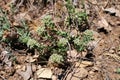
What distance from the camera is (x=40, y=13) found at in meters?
3.53

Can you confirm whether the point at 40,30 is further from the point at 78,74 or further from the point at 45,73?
the point at 78,74

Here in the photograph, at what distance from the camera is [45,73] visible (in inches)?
116

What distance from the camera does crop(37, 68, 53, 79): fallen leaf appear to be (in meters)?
2.91

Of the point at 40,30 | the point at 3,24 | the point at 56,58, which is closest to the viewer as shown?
the point at 56,58

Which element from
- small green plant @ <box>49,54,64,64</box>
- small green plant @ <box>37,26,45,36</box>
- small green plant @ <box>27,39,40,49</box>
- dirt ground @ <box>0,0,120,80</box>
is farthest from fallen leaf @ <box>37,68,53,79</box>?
small green plant @ <box>37,26,45,36</box>

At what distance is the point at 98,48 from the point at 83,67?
0.32m

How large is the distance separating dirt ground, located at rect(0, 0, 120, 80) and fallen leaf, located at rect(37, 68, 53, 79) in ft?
0.04

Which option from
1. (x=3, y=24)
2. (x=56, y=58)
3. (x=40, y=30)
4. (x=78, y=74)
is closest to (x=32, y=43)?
(x=40, y=30)

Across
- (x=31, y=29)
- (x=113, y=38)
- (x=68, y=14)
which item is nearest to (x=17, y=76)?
(x=31, y=29)

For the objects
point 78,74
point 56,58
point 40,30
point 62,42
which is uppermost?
point 40,30

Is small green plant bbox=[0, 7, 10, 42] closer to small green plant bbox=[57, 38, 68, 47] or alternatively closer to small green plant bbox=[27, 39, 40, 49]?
small green plant bbox=[27, 39, 40, 49]

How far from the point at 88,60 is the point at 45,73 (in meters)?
0.48

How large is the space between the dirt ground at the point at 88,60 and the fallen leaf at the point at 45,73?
1 cm

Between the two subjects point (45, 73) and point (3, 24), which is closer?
point (45, 73)
